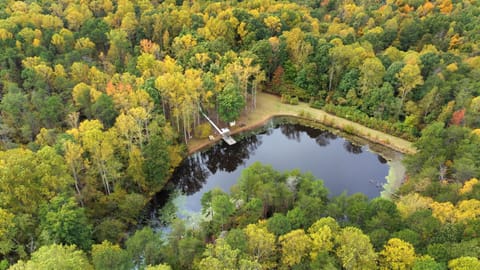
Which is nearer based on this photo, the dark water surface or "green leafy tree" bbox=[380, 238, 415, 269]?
"green leafy tree" bbox=[380, 238, 415, 269]

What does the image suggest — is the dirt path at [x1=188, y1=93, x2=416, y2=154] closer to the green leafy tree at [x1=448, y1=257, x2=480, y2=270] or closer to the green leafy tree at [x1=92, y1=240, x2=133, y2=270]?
the green leafy tree at [x1=92, y1=240, x2=133, y2=270]

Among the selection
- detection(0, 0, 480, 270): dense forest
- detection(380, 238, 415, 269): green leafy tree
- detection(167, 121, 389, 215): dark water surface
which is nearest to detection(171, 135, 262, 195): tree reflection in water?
detection(167, 121, 389, 215): dark water surface

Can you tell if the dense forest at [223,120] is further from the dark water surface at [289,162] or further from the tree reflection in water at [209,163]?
the dark water surface at [289,162]

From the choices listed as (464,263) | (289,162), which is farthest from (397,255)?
(289,162)

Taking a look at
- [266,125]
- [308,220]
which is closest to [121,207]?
[308,220]

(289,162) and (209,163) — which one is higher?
(289,162)

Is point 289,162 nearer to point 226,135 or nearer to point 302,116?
point 226,135

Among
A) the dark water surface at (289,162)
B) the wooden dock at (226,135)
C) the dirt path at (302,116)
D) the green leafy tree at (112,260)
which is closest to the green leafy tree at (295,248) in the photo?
the green leafy tree at (112,260)
